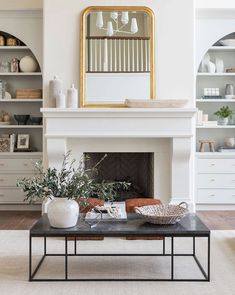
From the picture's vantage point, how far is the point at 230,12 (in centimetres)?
662

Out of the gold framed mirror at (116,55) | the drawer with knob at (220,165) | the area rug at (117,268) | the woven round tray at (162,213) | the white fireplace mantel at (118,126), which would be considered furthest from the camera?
the drawer with knob at (220,165)

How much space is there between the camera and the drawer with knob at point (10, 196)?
671 cm

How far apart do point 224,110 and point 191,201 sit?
151 centimetres

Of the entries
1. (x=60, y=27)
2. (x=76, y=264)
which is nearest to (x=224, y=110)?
(x=60, y=27)

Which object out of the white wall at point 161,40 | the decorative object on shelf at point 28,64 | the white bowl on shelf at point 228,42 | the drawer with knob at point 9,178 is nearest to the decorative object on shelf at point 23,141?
the drawer with knob at point 9,178

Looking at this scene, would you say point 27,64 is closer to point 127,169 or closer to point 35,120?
point 35,120

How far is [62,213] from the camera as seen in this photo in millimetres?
3559

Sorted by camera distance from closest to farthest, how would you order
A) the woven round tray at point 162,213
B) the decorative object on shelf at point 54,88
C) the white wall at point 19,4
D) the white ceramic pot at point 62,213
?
the white ceramic pot at point 62,213 → the woven round tray at point 162,213 → the decorative object on shelf at point 54,88 → the white wall at point 19,4

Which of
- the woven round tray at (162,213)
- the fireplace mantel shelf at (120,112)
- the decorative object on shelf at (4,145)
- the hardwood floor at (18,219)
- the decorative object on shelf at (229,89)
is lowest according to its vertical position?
the hardwood floor at (18,219)

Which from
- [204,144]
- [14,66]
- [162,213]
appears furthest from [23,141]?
[162,213]

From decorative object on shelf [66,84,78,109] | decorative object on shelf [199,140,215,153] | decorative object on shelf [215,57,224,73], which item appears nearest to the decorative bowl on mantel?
decorative object on shelf [66,84,78,109]

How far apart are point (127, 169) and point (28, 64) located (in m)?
1.97

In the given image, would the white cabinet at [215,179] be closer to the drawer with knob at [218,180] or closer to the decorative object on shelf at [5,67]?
the drawer with knob at [218,180]

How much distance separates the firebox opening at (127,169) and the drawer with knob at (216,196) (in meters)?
0.76
